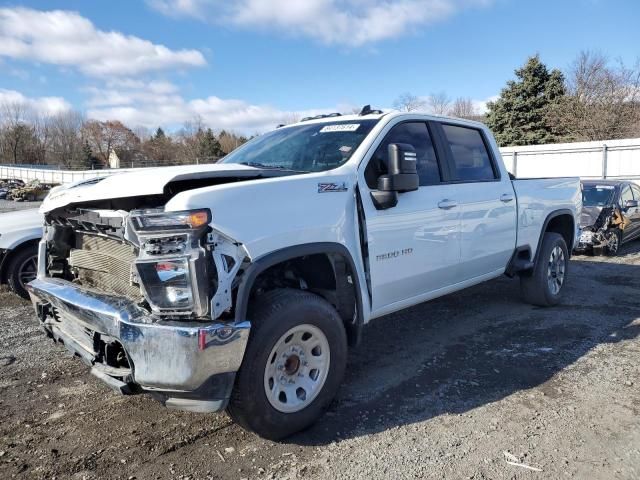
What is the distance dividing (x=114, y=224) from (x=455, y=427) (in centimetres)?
251

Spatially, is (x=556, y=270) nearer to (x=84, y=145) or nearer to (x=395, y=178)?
(x=395, y=178)

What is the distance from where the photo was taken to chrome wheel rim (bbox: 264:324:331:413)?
301 cm

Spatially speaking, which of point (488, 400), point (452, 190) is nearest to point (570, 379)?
point (488, 400)

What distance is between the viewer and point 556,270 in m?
6.19

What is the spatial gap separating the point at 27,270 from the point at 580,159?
19.5 meters

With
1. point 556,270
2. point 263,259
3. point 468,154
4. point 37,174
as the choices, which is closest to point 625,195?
point 556,270

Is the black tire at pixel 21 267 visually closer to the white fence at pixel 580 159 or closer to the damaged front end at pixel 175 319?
the damaged front end at pixel 175 319

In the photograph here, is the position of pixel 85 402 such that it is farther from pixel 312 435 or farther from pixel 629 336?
pixel 629 336

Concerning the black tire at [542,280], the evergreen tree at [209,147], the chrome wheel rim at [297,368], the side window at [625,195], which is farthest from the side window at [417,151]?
the evergreen tree at [209,147]

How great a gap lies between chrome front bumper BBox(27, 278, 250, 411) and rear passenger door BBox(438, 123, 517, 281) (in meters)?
2.58

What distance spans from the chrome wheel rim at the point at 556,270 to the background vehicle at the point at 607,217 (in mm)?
3822

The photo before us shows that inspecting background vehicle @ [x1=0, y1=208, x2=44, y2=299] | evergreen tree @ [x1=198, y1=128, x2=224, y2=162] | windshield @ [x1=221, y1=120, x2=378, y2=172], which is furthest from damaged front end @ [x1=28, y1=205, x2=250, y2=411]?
evergreen tree @ [x1=198, y1=128, x2=224, y2=162]

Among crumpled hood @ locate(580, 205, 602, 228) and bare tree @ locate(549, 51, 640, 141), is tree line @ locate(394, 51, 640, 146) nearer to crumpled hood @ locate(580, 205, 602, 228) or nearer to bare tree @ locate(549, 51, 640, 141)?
bare tree @ locate(549, 51, 640, 141)

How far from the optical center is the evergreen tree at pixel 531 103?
→ 3453 cm
